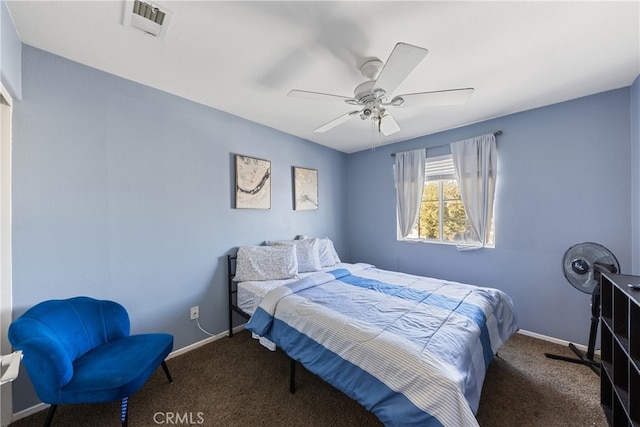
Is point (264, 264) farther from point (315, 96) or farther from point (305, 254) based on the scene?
point (315, 96)

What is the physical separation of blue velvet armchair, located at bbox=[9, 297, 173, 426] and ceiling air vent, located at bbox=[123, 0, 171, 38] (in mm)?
1806

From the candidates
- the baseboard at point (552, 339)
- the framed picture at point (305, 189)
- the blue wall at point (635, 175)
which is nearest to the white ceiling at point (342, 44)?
the blue wall at point (635, 175)

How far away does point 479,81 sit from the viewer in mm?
1997

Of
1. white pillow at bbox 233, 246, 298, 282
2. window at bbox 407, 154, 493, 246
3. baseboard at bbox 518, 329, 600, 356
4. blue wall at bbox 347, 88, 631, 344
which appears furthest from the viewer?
window at bbox 407, 154, 493, 246

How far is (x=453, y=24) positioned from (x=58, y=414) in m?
3.52

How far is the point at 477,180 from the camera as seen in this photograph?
2.82m

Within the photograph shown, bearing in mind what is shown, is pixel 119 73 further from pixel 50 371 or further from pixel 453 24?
pixel 453 24

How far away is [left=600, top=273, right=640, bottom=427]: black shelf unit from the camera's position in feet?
3.81

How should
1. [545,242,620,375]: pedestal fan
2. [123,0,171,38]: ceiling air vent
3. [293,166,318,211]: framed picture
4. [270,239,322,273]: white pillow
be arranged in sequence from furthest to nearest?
1. [293,166,318,211]: framed picture
2. [270,239,322,273]: white pillow
3. [545,242,620,375]: pedestal fan
4. [123,0,171,38]: ceiling air vent

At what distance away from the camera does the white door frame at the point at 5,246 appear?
144 cm

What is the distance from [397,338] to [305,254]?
A: 1719 millimetres

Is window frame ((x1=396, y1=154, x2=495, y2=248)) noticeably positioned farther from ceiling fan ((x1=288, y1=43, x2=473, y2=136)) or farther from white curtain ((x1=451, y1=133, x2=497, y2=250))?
ceiling fan ((x1=288, y1=43, x2=473, y2=136))

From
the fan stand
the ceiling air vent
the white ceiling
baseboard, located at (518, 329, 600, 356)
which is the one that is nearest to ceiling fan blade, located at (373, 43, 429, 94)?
the white ceiling

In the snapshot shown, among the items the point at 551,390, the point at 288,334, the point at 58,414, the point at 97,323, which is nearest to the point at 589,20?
the point at 551,390
